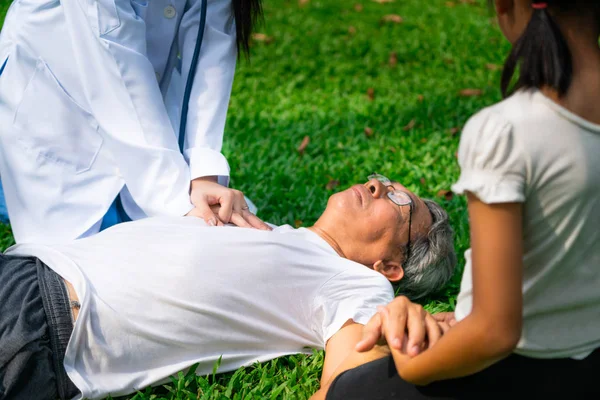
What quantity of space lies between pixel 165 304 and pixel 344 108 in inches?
138

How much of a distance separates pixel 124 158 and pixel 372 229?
99 centimetres

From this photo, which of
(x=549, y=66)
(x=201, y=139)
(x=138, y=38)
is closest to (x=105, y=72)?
(x=138, y=38)

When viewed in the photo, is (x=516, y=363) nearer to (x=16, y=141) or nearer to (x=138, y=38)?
(x=138, y=38)

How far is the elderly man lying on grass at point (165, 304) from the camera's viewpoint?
8.25 ft

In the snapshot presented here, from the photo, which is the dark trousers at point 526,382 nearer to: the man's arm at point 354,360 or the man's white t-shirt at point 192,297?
the man's arm at point 354,360

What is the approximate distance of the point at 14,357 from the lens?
2428mm

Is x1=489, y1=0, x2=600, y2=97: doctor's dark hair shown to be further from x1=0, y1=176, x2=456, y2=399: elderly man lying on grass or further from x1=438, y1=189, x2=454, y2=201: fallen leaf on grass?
x1=438, y1=189, x2=454, y2=201: fallen leaf on grass

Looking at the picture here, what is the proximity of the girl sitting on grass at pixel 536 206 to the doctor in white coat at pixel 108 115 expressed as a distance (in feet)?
4.49

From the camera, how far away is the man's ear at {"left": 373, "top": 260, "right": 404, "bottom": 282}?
3160 mm

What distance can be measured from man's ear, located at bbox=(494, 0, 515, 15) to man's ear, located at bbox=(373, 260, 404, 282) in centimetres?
156

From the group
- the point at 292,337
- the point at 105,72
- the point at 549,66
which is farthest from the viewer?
the point at 105,72

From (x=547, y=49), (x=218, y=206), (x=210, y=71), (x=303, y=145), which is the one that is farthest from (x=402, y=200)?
(x=303, y=145)

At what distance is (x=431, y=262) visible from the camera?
3.20 meters

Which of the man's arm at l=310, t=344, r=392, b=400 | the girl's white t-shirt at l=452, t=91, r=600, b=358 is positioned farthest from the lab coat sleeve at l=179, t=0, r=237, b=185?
the girl's white t-shirt at l=452, t=91, r=600, b=358
